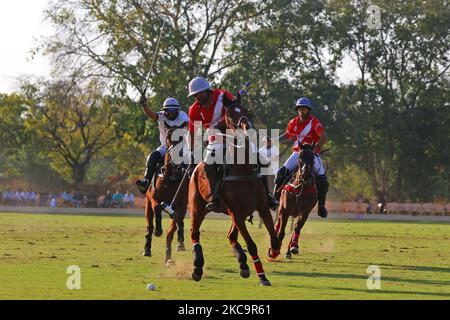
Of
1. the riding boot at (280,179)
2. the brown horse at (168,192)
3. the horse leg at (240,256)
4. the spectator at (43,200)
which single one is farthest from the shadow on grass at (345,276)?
the spectator at (43,200)

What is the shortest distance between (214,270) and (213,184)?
2.80 metres

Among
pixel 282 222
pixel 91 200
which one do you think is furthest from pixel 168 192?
pixel 91 200

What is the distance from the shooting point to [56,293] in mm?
12484

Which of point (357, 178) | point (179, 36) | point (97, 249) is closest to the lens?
point (97, 249)

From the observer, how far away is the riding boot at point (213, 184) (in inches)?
549

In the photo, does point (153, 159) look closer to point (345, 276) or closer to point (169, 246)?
point (169, 246)

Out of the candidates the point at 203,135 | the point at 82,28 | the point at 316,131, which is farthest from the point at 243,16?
the point at 203,135

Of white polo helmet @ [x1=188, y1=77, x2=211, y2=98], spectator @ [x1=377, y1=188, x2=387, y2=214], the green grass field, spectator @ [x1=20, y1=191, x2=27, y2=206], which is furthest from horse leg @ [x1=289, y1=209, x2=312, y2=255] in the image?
spectator @ [x1=20, y1=191, x2=27, y2=206]

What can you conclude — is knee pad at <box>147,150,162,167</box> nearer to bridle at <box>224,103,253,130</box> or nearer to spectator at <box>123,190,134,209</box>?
bridle at <box>224,103,253,130</box>

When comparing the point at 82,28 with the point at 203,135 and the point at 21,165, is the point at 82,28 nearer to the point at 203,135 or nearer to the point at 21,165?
the point at 21,165

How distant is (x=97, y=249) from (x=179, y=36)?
3741cm

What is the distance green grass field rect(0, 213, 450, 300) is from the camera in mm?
12812
